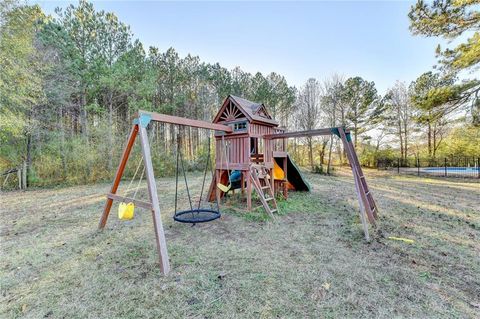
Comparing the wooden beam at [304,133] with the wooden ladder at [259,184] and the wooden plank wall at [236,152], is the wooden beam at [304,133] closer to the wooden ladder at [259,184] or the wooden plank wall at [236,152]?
the wooden plank wall at [236,152]

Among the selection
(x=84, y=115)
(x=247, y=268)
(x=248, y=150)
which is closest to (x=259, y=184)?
(x=248, y=150)

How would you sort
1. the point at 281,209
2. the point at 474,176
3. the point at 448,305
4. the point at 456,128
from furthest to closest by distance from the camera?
1. the point at 456,128
2. the point at 474,176
3. the point at 281,209
4. the point at 448,305

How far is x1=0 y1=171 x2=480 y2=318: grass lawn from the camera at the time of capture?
192 centimetres

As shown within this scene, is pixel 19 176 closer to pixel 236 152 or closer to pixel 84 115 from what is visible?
pixel 84 115

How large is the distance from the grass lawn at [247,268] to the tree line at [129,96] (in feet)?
19.8

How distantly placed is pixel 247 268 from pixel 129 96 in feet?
41.0

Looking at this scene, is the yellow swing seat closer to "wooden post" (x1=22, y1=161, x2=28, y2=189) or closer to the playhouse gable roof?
the playhouse gable roof

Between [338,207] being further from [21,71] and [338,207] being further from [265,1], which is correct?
[21,71]

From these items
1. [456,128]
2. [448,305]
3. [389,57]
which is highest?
[389,57]

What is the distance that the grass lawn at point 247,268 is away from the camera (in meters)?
1.92

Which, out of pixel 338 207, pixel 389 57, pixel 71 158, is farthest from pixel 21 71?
pixel 389 57

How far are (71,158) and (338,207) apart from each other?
12079 mm

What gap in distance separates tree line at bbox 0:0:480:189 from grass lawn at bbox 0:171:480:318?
6.05m

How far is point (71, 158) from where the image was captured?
9.98 meters
